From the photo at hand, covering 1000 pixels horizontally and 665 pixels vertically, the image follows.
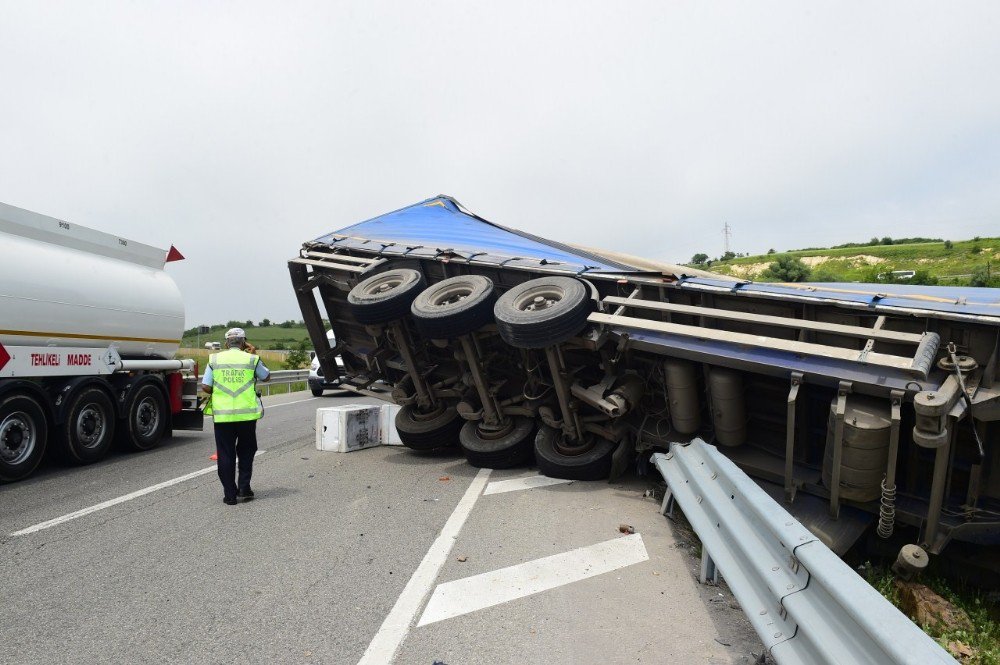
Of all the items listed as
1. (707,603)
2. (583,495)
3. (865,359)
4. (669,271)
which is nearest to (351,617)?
(707,603)

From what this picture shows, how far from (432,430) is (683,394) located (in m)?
3.25

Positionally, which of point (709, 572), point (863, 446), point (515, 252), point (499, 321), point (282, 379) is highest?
point (515, 252)

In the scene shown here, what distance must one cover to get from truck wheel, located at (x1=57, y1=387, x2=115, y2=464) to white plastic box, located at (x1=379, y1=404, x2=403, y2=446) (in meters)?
3.42

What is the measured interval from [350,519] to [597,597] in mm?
2336

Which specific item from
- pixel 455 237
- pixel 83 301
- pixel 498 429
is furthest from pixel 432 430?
pixel 83 301

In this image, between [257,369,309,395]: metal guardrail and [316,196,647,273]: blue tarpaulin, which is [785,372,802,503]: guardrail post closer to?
[316,196,647,273]: blue tarpaulin

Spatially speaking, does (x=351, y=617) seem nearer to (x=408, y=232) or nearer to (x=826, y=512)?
(x=826, y=512)

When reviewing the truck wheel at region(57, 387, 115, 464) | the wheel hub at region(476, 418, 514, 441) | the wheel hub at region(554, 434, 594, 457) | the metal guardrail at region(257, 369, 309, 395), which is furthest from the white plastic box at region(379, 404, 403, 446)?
the metal guardrail at region(257, 369, 309, 395)

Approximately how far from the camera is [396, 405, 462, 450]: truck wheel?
7.70m

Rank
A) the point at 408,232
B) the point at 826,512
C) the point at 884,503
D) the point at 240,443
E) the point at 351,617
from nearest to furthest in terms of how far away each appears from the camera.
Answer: the point at 351,617 < the point at 884,503 < the point at 826,512 < the point at 240,443 < the point at 408,232

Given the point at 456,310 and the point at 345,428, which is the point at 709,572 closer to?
the point at 456,310

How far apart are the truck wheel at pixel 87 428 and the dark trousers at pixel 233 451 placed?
9.36 feet

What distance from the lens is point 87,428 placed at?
7992 millimetres

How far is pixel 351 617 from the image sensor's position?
3326mm
